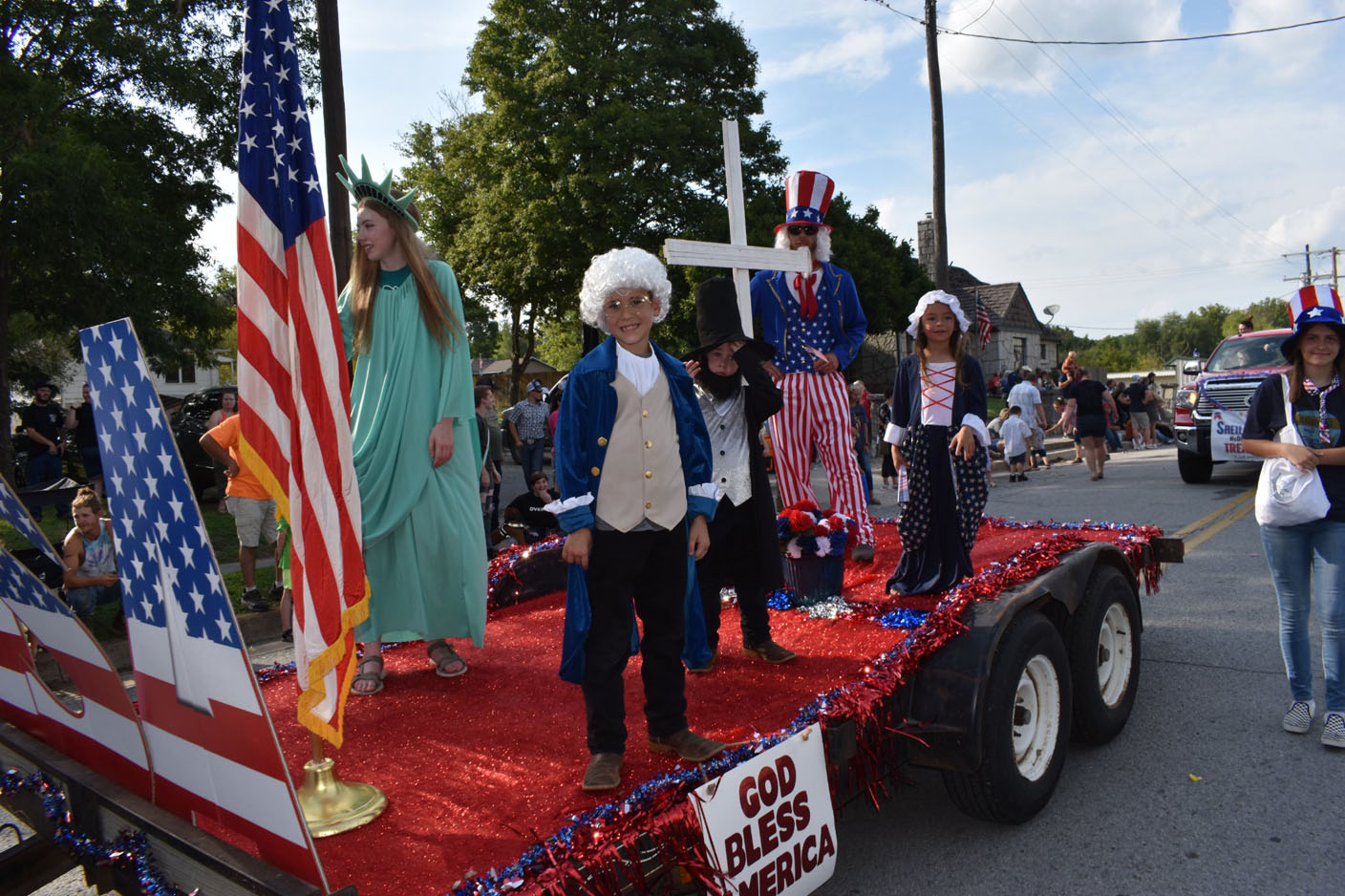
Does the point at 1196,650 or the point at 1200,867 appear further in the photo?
the point at 1196,650

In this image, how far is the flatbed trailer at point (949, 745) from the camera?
2.13m

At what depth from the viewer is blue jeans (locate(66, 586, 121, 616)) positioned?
20.9ft

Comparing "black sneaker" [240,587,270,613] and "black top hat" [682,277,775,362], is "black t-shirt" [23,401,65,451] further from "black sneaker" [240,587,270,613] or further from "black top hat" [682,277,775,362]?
"black top hat" [682,277,775,362]

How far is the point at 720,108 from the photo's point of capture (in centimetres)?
2555

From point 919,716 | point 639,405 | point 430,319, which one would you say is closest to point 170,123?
point 430,319

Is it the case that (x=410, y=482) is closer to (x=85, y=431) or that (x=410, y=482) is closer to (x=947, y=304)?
→ (x=947, y=304)

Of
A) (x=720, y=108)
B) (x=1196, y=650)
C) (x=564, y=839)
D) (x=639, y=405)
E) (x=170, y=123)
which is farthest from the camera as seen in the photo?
(x=720, y=108)

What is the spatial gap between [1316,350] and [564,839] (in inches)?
150

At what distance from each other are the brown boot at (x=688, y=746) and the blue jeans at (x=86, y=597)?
17.0 feet

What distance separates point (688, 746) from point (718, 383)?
5.55 ft

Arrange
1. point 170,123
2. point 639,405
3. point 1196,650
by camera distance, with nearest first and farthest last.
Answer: point 639,405, point 1196,650, point 170,123

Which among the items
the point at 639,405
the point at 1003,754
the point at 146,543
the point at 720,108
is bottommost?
the point at 1003,754

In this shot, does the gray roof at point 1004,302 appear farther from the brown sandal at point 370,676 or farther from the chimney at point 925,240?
the brown sandal at point 370,676

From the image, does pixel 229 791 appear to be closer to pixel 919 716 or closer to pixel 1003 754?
pixel 919 716
